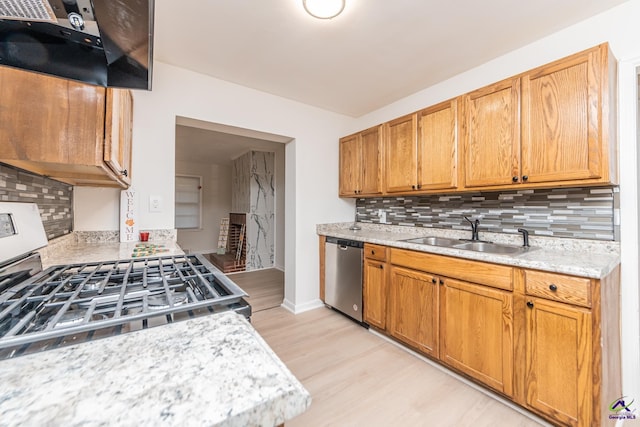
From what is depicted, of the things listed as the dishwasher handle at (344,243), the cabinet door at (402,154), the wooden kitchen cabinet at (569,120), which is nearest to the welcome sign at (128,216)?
the dishwasher handle at (344,243)

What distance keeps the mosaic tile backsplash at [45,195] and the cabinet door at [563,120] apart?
2724 millimetres

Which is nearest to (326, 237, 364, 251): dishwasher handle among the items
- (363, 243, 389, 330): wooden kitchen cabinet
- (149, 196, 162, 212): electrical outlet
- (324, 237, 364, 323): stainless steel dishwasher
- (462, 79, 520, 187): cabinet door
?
(324, 237, 364, 323): stainless steel dishwasher

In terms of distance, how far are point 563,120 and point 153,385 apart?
2226 mm

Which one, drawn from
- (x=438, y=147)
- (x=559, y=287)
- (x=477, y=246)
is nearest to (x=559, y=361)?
(x=559, y=287)

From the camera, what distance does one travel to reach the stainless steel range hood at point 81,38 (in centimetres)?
62

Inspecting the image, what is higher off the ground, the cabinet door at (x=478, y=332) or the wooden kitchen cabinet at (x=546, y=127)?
the wooden kitchen cabinet at (x=546, y=127)

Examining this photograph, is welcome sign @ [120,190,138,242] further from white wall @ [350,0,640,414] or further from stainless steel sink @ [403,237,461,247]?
white wall @ [350,0,640,414]

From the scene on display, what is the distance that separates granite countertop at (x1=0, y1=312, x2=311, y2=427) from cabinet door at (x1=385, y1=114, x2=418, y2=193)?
222 cm

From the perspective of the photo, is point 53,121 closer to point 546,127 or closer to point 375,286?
point 375,286

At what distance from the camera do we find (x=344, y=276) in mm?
2725

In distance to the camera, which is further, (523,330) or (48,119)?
(523,330)

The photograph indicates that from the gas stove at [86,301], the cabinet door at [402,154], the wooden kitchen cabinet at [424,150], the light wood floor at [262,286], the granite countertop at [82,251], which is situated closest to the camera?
the gas stove at [86,301]

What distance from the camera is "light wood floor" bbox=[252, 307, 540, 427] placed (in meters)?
1.47

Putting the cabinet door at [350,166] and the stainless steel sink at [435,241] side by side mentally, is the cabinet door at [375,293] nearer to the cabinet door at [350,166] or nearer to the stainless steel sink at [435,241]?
the stainless steel sink at [435,241]
